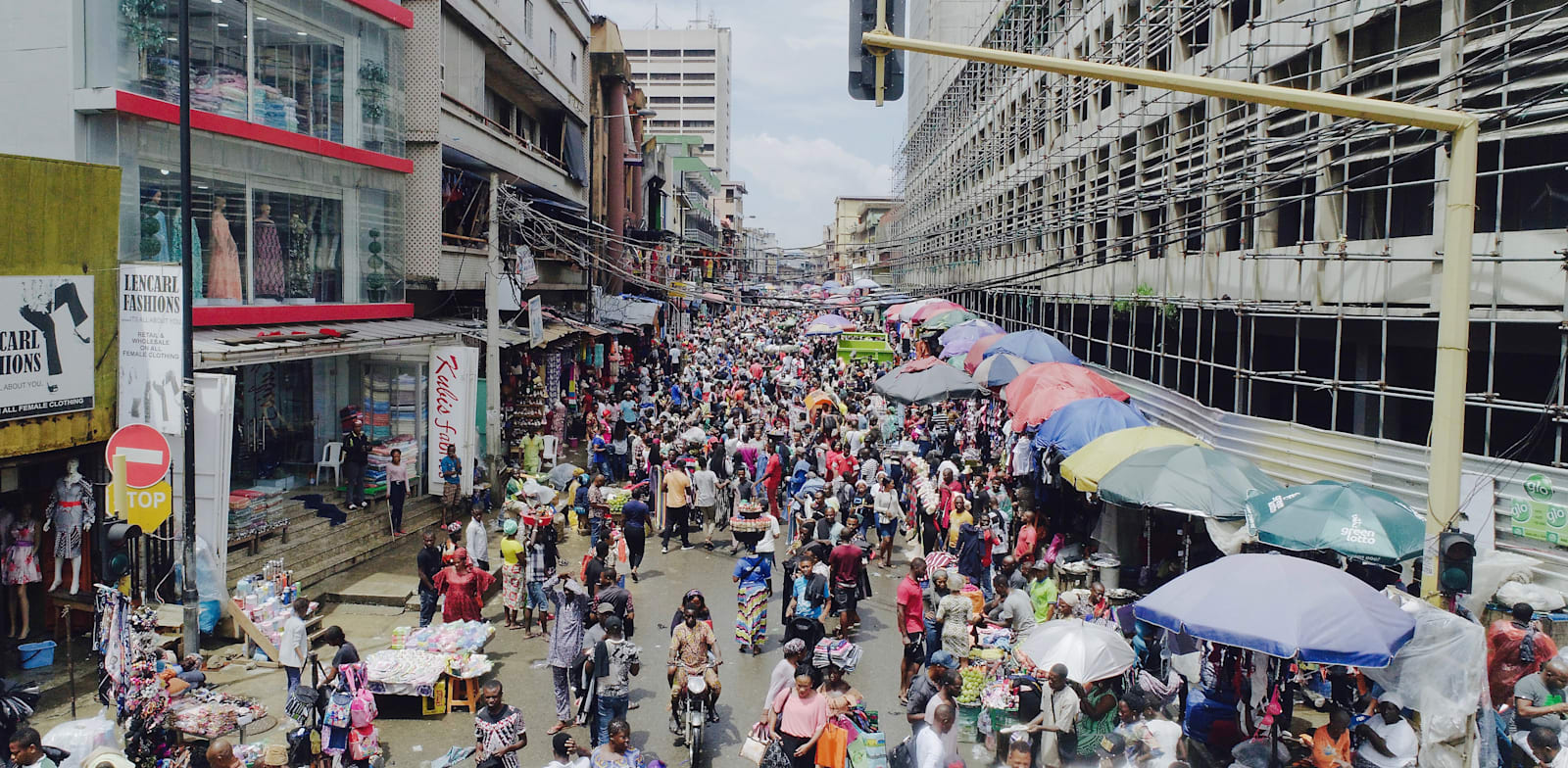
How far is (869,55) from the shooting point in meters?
7.75

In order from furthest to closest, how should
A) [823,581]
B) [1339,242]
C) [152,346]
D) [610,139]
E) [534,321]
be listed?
[610,139]
[534,321]
[1339,242]
[152,346]
[823,581]

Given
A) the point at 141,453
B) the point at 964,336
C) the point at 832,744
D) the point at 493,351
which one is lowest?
the point at 832,744

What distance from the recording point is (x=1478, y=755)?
7535 millimetres

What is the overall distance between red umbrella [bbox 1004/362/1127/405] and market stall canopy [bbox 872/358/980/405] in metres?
2.55

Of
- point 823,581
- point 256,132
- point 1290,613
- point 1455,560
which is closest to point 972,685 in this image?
point 823,581

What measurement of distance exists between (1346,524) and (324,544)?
12646 millimetres

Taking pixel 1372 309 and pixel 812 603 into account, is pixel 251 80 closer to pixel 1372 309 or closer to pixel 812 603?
pixel 812 603

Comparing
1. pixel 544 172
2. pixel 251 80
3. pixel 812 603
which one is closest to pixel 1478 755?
pixel 812 603

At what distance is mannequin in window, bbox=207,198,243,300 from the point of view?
1452 centimetres

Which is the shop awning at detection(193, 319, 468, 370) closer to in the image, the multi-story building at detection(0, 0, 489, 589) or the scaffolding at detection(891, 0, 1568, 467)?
the multi-story building at detection(0, 0, 489, 589)

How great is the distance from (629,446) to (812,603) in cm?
1072

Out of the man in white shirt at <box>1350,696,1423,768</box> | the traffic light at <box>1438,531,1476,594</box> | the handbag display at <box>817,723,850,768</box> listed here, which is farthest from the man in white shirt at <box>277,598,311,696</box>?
the traffic light at <box>1438,531,1476,594</box>

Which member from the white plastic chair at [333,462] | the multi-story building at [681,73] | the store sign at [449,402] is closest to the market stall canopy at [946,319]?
the store sign at [449,402]

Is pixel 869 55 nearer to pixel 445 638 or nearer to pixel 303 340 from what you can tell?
pixel 445 638
